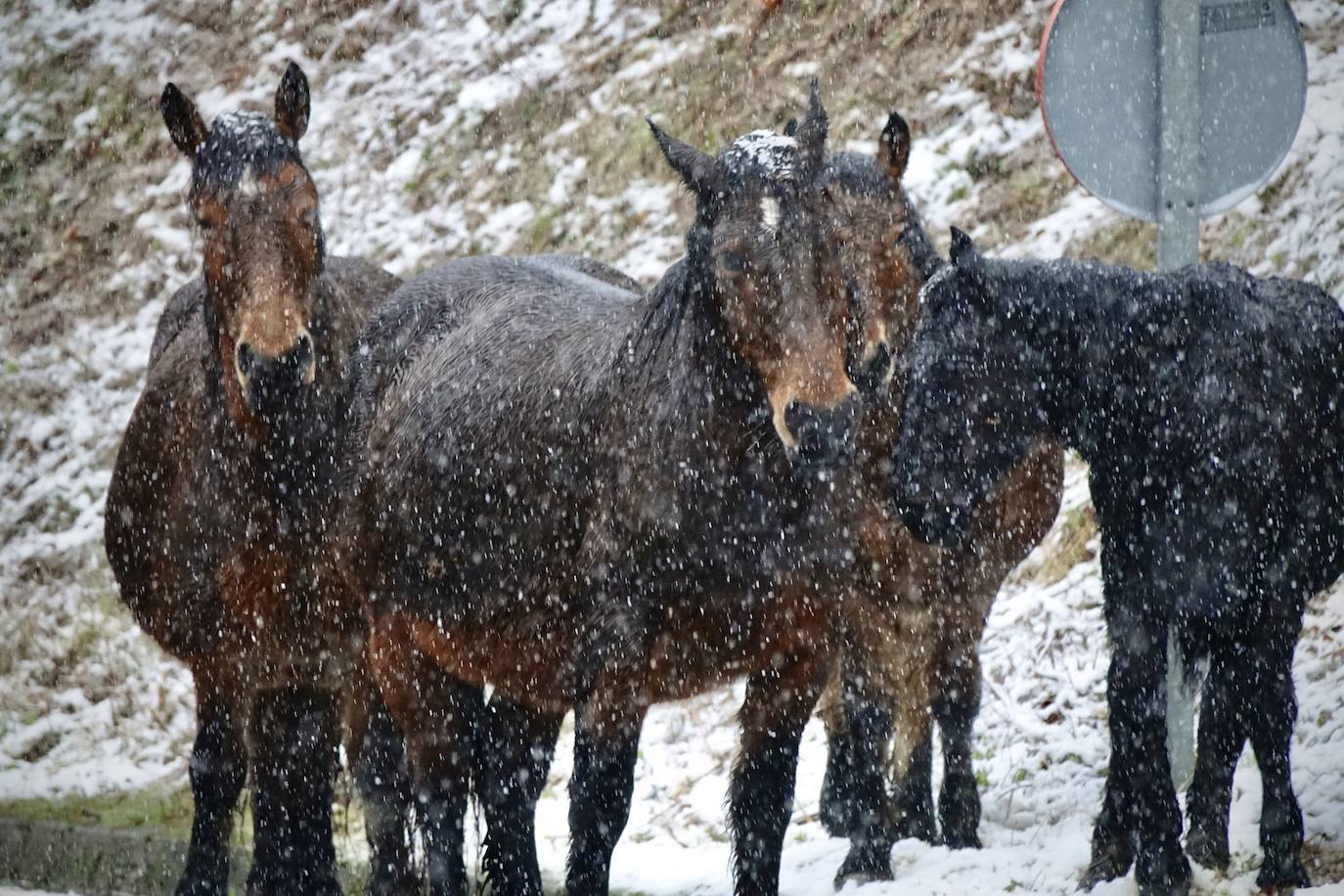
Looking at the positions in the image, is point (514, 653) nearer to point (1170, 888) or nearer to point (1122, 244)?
point (1170, 888)

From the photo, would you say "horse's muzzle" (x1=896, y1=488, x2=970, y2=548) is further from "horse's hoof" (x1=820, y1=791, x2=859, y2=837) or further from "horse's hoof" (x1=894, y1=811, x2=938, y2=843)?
"horse's hoof" (x1=820, y1=791, x2=859, y2=837)

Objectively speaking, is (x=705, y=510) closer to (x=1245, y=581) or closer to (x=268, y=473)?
(x=1245, y=581)

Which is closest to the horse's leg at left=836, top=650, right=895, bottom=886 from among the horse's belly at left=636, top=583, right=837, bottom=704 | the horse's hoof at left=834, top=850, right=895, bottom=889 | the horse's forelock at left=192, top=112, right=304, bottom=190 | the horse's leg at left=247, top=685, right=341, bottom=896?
the horse's hoof at left=834, top=850, right=895, bottom=889

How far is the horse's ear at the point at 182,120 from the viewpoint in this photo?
605 cm

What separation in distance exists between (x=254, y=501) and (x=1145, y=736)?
319 centimetres

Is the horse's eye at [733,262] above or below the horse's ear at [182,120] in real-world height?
below

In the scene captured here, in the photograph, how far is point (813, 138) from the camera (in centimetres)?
460

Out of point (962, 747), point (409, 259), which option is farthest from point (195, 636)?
point (409, 259)

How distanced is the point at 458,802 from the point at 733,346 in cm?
249

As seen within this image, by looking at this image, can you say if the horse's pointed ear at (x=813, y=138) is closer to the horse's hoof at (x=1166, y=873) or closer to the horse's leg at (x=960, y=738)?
the horse's hoof at (x=1166, y=873)

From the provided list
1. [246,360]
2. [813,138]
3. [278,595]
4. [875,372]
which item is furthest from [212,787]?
[813,138]

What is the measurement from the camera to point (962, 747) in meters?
6.89

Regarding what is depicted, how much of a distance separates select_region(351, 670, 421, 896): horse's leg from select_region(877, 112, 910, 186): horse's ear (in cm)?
273

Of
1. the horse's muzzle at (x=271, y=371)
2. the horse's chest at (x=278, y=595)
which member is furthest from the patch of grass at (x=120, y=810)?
the horse's muzzle at (x=271, y=371)
